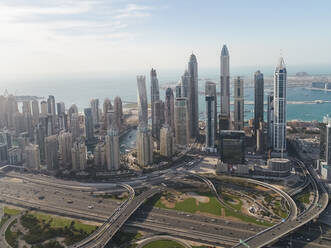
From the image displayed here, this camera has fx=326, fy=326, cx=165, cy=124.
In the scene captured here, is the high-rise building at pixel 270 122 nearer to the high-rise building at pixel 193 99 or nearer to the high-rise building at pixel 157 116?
the high-rise building at pixel 193 99

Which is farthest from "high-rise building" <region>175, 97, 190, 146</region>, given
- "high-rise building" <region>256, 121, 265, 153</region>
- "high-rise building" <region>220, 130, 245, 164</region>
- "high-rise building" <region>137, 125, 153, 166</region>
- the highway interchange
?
"high-rise building" <region>220, 130, 245, 164</region>

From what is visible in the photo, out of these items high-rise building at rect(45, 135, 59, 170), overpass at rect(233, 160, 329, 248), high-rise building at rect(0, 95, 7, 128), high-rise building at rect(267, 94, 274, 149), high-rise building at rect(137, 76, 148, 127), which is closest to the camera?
overpass at rect(233, 160, 329, 248)

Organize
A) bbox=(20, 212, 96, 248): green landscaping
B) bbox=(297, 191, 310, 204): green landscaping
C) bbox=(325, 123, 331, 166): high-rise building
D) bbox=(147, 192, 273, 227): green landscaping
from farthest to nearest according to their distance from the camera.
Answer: bbox=(325, 123, 331, 166): high-rise building, bbox=(297, 191, 310, 204): green landscaping, bbox=(147, 192, 273, 227): green landscaping, bbox=(20, 212, 96, 248): green landscaping

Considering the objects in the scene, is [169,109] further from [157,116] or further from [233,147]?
[233,147]

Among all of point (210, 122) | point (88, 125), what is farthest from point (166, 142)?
point (88, 125)

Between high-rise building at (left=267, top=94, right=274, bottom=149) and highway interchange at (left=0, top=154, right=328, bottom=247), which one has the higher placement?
high-rise building at (left=267, top=94, right=274, bottom=149)

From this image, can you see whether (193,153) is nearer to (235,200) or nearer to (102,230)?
(235,200)

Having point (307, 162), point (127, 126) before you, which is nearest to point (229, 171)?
point (307, 162)

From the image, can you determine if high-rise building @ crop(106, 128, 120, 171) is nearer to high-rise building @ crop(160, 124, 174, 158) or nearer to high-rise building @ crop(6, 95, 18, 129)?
high-rise building @ crop(160, 124, 174, 158)
